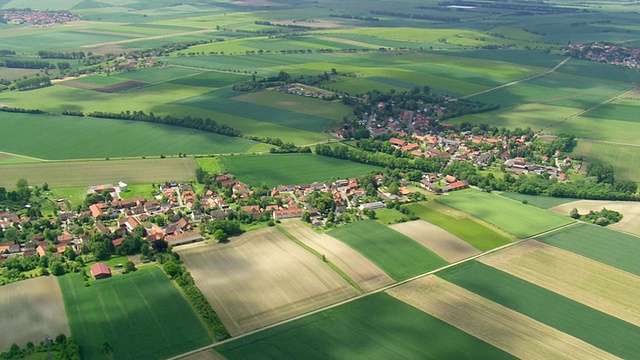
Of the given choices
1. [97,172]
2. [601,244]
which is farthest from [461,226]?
[97,172]

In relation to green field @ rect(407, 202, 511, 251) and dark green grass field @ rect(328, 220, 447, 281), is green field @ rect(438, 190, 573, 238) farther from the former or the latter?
dark green grass field @ rect(328, 220, 447, 281)

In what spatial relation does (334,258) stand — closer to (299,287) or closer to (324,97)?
(299,287)

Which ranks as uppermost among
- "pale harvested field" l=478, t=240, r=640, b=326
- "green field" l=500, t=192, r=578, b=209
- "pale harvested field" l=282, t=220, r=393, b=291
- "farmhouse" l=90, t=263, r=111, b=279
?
"farmhouse" l=90, t=263, r=111, b=279

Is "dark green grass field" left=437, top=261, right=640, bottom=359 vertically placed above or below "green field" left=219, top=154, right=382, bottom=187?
below

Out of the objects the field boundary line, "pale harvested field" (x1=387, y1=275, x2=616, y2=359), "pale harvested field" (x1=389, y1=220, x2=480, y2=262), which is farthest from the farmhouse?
"pale harvested field" (x1=389, y1=220, x2=480, y2=262)

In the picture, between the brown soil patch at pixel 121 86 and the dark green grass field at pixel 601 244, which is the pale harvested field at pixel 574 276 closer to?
the dark green grass field at pixel 601 244

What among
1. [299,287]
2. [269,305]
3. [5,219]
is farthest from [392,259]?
[5,219]

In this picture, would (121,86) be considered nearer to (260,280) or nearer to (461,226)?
(260,280)
